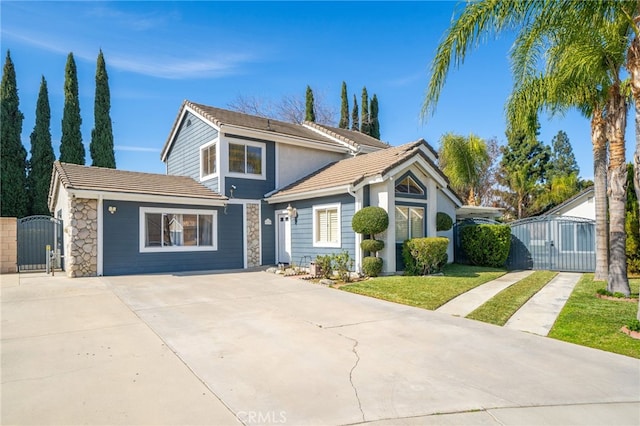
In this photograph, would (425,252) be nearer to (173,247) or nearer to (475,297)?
(475,297)

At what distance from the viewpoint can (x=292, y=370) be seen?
4.66m

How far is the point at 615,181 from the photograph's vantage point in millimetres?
9609

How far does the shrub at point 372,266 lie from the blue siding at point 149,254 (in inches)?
235

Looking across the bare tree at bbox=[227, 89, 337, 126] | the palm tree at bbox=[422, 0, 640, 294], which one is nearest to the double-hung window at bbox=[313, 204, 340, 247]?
the palm tree at bbox=[422, 0, 640, 294]

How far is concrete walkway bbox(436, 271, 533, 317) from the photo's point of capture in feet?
27.0

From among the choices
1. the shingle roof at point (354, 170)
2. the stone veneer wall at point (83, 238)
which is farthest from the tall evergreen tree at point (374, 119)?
the stone veneer wall at point (83, 238)

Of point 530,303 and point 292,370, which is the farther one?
point 530,303

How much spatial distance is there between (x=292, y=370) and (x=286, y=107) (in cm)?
3304

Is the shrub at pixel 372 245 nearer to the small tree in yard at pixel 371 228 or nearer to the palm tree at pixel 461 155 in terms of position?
the small tree in yard at pixel 371 228

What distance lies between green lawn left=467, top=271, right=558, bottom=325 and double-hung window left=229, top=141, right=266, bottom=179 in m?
10.8

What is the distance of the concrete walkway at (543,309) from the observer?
697 centimetres

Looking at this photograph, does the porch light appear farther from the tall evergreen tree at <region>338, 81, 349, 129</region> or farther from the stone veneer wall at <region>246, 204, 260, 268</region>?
the tall evergreen tree at <region>338, 81, 349, 129</region>

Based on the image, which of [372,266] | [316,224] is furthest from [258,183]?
[372,266]

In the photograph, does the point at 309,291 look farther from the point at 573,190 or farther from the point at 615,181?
the point at 573,190
